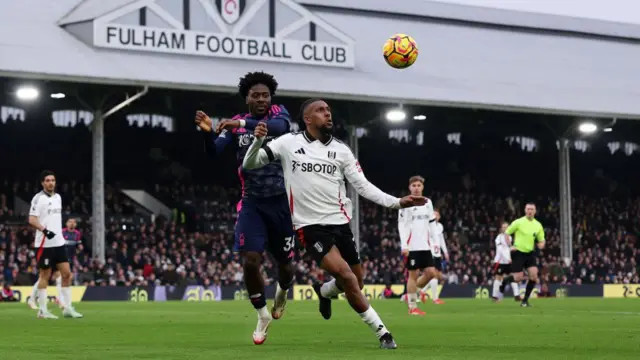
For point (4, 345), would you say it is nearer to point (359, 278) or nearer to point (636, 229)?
point (359, 278)

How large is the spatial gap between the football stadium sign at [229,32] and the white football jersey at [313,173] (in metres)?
28.1

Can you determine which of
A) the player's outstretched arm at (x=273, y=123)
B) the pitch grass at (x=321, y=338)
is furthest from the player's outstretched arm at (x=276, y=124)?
the pitch grass at (x=321, y=338)

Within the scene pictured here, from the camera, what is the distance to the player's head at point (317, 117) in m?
11.6

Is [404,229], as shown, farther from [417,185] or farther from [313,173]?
[313,173]

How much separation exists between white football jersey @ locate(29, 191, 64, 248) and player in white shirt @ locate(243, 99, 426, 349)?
30.0ft

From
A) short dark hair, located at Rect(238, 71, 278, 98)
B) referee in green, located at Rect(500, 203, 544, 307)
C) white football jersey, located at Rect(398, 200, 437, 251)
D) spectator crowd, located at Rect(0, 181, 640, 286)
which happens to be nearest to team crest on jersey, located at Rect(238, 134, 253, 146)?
short dark hair, located at Rect(238, 71, 278, 98)

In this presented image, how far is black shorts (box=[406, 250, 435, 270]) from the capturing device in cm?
2284

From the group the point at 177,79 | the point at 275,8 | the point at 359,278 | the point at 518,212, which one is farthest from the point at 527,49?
the point at 359,278

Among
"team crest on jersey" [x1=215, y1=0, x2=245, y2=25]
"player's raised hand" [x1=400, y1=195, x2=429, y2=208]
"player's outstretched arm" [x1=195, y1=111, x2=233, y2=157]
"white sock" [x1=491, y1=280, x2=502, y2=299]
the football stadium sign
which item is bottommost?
"white sock" [x1=491, y1=280, x2=502, y2=299]

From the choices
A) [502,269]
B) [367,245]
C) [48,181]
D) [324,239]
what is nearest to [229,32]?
[367,245]

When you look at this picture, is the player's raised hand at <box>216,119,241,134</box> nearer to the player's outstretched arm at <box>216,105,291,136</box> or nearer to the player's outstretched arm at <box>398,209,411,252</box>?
the player's outstretched arm at <box>216,105,291,136</box>

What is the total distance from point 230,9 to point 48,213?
73.2ft

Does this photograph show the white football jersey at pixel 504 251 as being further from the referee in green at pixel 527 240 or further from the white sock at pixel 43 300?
the white sock at pixel 43 300

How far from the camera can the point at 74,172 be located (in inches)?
1895
